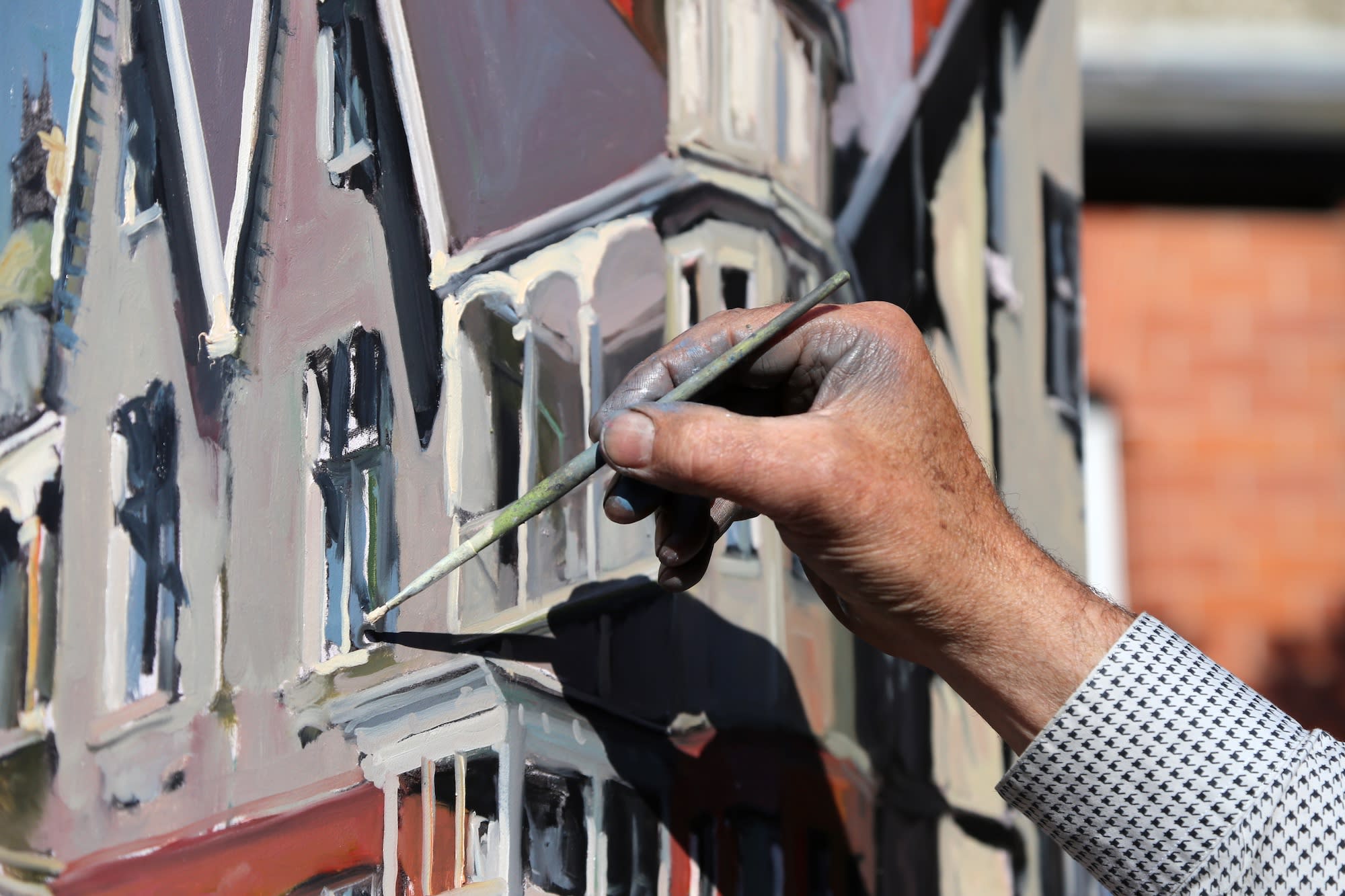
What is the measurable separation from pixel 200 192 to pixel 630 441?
0.49 metres

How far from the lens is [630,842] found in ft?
3.42

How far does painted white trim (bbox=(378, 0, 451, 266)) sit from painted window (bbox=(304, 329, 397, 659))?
0.11 meters

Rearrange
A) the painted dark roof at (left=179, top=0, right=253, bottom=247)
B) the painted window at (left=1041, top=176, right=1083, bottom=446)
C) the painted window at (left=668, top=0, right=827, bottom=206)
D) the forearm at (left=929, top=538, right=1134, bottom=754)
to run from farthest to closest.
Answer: the painted window at (left=1041, top=176, right=1083, bottom=446) < the painted window at (left=668, top=0, right=827, bottom=206) < the painted dark roof at (left=179, top=0, right=253, bottom=247) < the forearm at (left=929, top=538, right=1134, bottom=754)

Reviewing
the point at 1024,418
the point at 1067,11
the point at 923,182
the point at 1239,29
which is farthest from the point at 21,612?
the point at 1239,29

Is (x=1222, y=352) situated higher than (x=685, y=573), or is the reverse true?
(x=1222, y=352)

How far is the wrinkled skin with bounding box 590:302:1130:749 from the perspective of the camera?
0.87 m

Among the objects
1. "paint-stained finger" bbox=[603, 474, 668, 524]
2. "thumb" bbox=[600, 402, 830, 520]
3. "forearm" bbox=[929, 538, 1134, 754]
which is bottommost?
"forearm" bbox=[929, 538, 1134, 754]

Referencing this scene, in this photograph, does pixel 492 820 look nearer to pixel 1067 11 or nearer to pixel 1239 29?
pixel 1067 11

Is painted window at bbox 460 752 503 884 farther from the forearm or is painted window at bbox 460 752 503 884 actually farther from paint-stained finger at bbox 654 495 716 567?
the forearm

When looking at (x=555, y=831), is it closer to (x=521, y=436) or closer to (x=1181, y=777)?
(x=521, y=436)

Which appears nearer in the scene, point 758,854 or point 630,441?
point 630,441

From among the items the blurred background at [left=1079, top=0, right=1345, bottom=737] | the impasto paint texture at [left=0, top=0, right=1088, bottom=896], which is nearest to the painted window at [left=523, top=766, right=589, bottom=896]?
the impasto paint texture at [left=0, top=0, right=1088, bottom=896]

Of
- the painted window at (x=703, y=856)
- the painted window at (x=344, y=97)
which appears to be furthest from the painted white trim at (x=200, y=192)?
the painted window at (x=703, y=856)

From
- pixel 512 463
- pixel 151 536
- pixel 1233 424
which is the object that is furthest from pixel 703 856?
pixel 1233 424
